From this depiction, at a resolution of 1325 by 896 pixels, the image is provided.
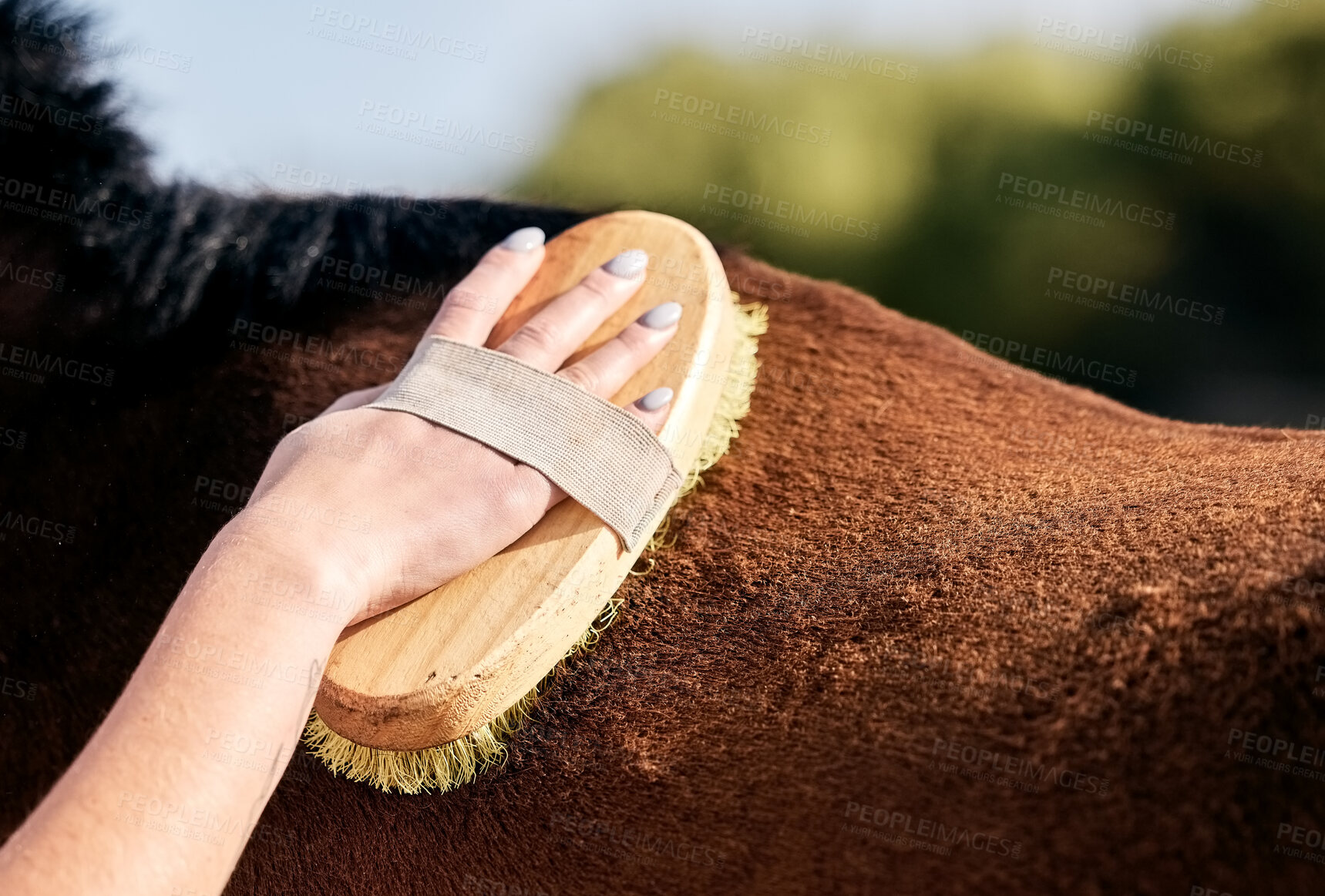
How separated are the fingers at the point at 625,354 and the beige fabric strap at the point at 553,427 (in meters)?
0.04

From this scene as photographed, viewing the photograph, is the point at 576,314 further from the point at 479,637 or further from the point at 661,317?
the point at 479,637

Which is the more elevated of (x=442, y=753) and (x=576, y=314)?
(x=576, y=314)

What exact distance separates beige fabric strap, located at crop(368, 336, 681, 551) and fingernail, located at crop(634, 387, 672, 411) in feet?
0.13

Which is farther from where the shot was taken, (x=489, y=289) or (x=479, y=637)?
(x=489, y=289)

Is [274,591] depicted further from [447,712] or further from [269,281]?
[269,281]

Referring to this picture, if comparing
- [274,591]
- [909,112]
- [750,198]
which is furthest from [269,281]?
[909,112]

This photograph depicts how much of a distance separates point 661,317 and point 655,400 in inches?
4.6

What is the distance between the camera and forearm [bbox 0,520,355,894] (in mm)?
667

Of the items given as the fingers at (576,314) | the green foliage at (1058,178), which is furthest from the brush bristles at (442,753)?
the green foliage at (1058,178)

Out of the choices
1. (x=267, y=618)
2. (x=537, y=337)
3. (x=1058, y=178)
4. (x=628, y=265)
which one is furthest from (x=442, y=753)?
(x=1058, y=178)

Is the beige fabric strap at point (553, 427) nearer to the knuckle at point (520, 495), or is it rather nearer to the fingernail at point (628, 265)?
the knuckle at point (520, 495)

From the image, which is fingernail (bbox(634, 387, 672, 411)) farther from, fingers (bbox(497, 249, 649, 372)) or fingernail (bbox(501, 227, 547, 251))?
fingernail (bbox(501, 227, 547, 251))

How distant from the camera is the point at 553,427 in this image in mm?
920

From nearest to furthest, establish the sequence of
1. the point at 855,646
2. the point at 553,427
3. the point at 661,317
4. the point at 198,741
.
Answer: the point at 198,741, the point at 855,646, the point at 553,427, the point at 661,317
